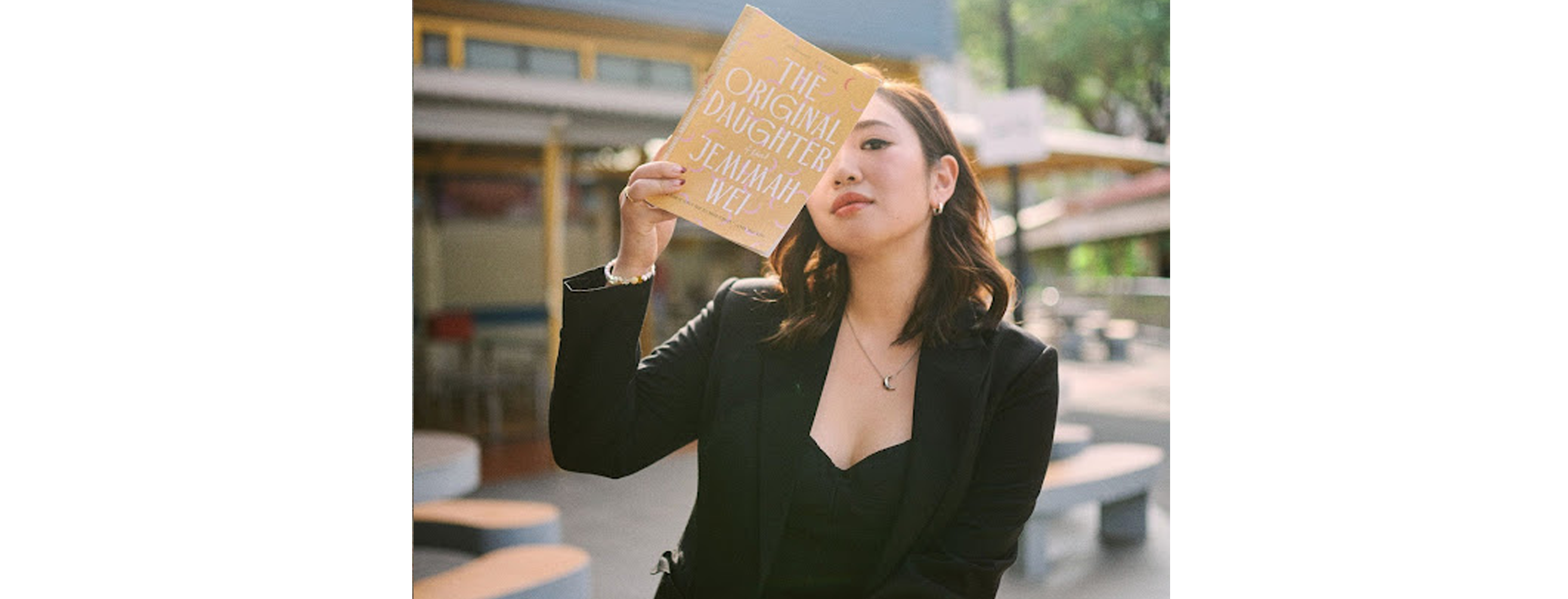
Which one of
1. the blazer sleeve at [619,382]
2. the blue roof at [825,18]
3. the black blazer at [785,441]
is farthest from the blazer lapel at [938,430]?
the blue roof at [825,18]

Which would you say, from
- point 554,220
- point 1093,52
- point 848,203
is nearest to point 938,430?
point 848,203

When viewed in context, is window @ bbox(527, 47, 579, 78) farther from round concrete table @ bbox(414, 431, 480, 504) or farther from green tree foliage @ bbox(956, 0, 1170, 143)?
green tree foliage @ bbox(956, 0, 1170, 143)

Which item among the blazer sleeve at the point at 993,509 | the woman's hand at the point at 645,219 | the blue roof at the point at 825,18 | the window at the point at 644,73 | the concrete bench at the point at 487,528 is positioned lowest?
the concrete bench at the point at 487,528

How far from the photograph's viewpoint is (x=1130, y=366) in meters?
3.13

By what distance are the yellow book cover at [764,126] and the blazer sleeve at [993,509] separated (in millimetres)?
544

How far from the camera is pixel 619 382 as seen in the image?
1666 mm

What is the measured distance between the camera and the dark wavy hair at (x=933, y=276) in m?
1.83

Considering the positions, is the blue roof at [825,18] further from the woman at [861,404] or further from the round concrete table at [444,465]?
the round concrete table at [444,465]
